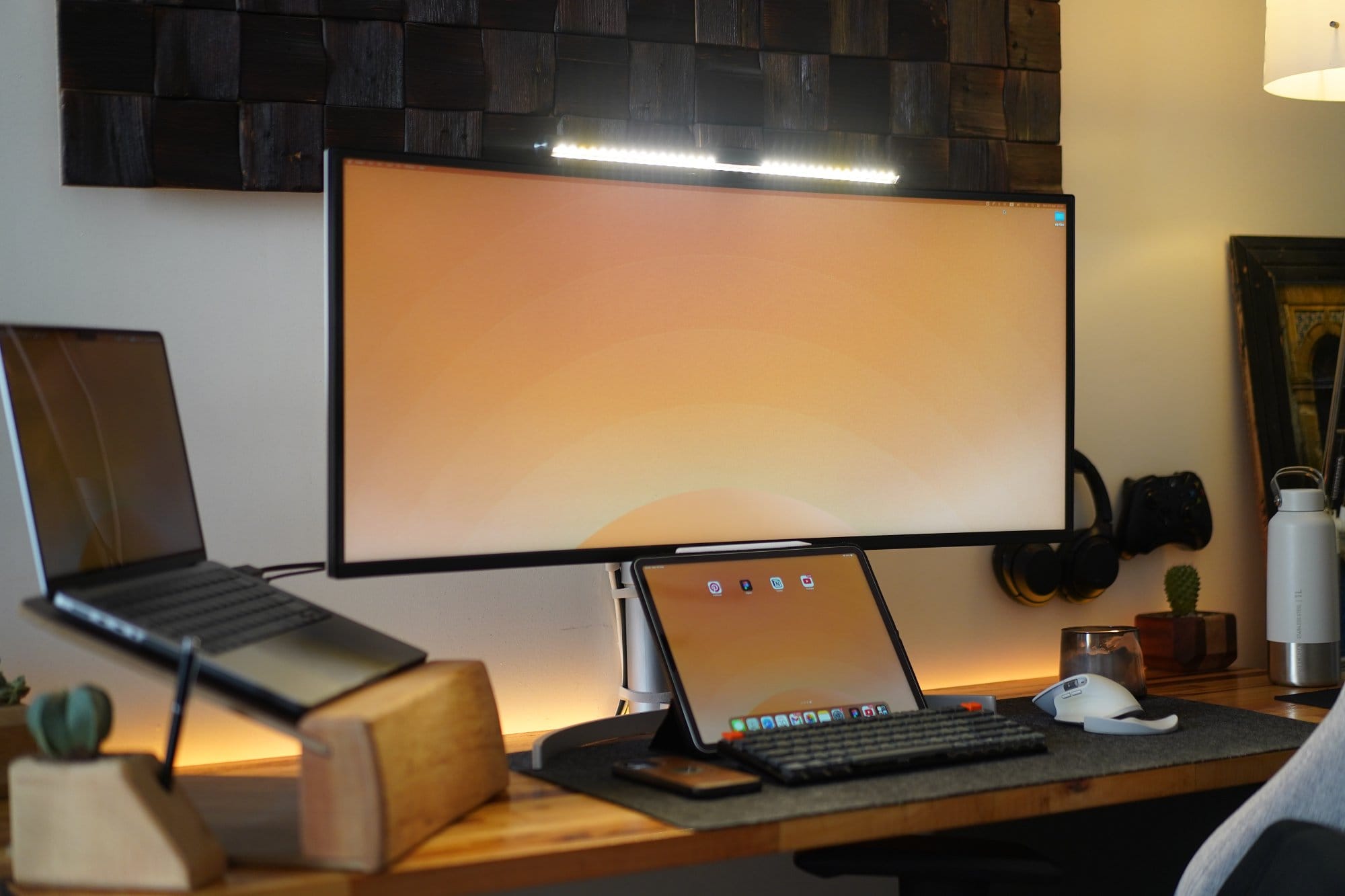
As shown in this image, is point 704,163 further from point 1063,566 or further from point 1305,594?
point 1305,594

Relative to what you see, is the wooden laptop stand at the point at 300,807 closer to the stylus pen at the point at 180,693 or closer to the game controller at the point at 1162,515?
the stylus pen at the point at 180,693

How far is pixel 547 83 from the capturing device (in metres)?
1.47

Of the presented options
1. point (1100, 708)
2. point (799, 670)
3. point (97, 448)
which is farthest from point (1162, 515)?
point (97, 448)

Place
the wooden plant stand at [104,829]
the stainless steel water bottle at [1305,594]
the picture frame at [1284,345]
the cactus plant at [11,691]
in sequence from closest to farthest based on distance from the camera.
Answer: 1. the wooden plant stand at [104,829]
2. the cactus plant at [11,691]
3. the stainless steel water bottle at [1305,594]
4. the picture frame at [1284,345]

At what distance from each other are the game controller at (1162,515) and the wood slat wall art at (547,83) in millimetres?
469

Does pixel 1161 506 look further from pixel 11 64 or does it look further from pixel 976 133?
pixel 11 64

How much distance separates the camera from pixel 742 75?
5.17ft

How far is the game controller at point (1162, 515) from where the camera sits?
1.79 meters

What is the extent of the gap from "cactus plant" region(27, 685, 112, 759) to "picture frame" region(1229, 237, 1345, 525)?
167 cm

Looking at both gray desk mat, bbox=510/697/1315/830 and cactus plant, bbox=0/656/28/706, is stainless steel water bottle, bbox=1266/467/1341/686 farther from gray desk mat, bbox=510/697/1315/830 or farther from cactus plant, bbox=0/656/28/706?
cactus plant, bbox=0/656/28/706

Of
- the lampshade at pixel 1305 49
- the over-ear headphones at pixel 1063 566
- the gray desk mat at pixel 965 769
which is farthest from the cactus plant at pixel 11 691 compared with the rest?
the lampshade at pixel 1305 49

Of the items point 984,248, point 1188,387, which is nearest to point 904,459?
point 984,248

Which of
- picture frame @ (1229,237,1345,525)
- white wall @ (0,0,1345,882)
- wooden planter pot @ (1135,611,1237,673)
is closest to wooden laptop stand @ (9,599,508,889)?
white wall @ (0,0,1345,882)

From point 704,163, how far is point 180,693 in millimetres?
920
